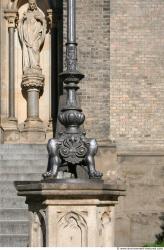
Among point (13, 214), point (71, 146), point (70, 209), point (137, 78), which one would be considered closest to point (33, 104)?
point (137, 78)

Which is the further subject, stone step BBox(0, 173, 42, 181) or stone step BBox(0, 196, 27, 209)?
stone step BBox(0, 173, 42, 181)

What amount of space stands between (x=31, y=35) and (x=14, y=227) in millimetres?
7464

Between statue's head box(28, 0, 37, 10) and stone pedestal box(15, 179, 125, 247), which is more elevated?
statue's head box(28, 0, 37, 10)

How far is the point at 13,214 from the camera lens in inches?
580

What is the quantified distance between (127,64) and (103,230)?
27.9 ft

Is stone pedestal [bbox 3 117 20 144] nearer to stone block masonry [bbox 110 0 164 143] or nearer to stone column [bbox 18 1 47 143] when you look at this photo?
stone column [bbox 18 1 47 143]

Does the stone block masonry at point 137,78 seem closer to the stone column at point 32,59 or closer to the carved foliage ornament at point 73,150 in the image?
the stone column at point 32,59

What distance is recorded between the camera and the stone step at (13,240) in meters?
13.7

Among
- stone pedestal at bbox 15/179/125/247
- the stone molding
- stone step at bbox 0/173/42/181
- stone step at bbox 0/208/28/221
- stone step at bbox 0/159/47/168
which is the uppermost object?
the stone molding

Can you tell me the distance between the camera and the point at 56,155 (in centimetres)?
978

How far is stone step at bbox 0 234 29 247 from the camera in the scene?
13730 millimetres

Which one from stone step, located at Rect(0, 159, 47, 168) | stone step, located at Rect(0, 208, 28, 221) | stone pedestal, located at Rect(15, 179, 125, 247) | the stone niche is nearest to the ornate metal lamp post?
stone pedestal, located at Rect(15, 179, 125, 247)

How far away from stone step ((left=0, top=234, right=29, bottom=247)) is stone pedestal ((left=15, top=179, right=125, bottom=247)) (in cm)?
420

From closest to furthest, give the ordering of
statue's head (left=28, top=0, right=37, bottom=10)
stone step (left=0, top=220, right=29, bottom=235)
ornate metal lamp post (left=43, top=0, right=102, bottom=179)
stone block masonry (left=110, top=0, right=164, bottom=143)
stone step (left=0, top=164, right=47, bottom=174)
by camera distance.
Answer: ornate metal lamp post (left=43, top=0, right=102, bottom=179) → stone step (left=0, top=220, right=29, bottom=235) → stone step (left=0, top=164, right=47, bottom=174) → stone block masonry (left=110, top=0, right=164, bottom=143) → statue's head (left=28, top=0, right=37, bottom=10)
